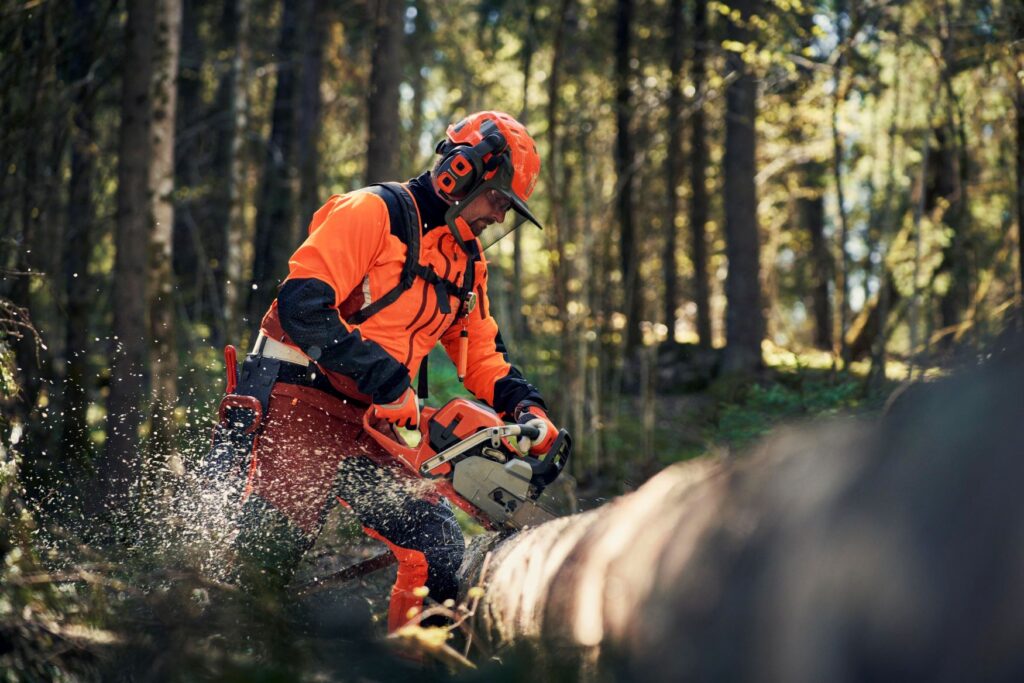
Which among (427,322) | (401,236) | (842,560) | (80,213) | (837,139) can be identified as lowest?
(842,560)

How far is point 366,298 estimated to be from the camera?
4.10 meters

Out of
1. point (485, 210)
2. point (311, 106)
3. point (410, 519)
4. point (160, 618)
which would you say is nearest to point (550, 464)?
point (410, 519)

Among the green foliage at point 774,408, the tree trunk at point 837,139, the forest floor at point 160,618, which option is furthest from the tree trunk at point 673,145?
the forest floor at point 160,618

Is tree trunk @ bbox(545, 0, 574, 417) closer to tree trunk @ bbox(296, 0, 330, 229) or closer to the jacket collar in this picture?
tree trunk @ bbox(296, 0, 330, 229)

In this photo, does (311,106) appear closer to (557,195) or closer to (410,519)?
(557,195)

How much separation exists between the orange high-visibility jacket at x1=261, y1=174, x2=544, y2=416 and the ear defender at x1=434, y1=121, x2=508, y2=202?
114 millimetres

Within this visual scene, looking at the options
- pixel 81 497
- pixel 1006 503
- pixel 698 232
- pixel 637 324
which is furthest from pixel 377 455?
pixel 698 232

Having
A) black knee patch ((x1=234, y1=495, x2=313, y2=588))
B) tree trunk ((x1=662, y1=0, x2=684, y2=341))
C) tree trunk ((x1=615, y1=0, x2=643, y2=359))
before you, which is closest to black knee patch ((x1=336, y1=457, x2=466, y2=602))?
black knee patch ((x1=234, y1=495, x2=313, y2=588))

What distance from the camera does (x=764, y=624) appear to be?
189 centimetres

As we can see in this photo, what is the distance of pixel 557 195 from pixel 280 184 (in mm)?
6119

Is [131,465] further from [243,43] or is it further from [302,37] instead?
[302,37]

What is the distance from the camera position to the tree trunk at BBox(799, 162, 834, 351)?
19.5m

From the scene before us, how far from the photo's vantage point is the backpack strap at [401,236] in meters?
4.07

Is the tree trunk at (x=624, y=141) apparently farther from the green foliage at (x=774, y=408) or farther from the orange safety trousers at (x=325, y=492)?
the orange safety trousers at (x=325, y=492)
